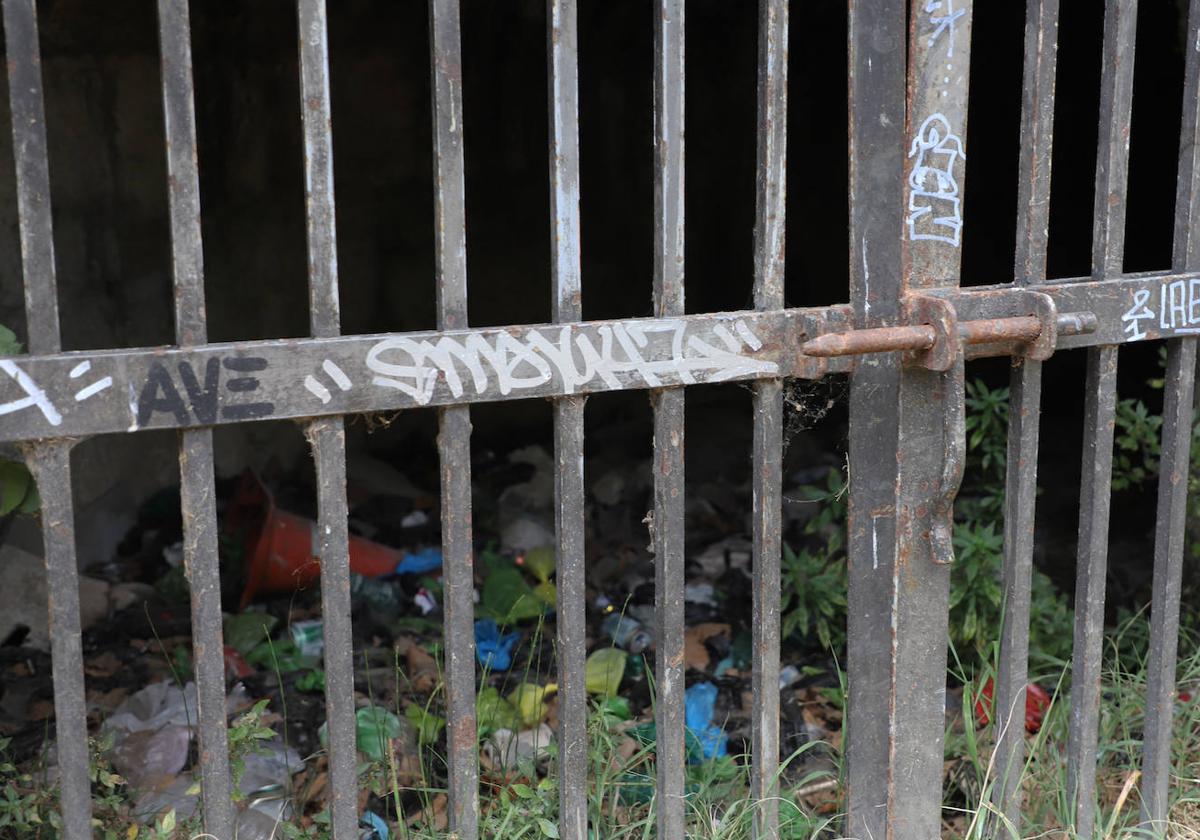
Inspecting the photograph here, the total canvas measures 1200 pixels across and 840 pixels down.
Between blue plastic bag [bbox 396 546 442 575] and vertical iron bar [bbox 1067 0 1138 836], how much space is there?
297 centimetres

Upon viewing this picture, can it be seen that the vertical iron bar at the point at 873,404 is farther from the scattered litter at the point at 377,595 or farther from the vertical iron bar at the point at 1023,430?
the scattered litter at the point at 377,595

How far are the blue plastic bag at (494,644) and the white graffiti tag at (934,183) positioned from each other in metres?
2.19

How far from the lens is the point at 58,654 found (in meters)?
1.61

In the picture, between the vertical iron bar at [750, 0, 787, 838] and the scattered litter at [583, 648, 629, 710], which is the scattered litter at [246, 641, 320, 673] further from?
the vertical iron bar at [750, 0, 787, 838]

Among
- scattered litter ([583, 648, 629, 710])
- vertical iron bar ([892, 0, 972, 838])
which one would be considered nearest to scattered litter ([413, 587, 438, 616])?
scattered litter ([583, 648, 629, 710])

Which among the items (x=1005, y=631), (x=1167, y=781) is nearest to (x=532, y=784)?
(x=1005, y=631)

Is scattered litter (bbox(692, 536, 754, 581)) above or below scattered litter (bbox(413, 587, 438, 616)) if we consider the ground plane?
above

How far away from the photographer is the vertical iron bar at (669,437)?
1.81 m

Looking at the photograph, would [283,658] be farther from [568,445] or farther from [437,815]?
[568,445]

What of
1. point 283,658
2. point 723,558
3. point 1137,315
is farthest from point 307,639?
point 1137,315

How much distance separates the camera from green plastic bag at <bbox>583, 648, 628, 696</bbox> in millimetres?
3551

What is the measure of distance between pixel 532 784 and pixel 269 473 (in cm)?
381

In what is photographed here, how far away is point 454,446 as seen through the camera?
1.78m

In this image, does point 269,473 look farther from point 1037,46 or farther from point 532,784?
point 1037,46
